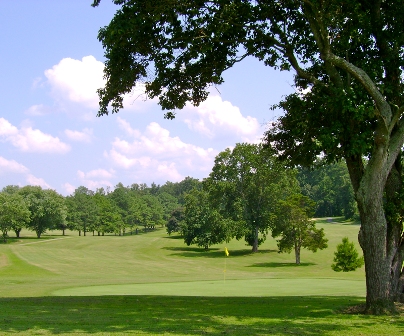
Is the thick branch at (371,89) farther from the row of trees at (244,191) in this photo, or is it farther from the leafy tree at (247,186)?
the leafy tree at (247,186)

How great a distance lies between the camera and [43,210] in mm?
92188

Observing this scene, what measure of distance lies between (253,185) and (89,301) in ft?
162

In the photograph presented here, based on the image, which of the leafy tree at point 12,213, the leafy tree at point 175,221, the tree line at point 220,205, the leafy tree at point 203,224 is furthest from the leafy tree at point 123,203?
the leafy tree at point 203,224

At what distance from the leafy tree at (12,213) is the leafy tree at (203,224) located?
31.0 meters

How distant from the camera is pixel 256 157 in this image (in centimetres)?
6359

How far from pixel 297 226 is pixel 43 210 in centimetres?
5753

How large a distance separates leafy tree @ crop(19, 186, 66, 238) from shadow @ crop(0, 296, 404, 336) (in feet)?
265

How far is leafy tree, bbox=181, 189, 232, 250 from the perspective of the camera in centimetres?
6316

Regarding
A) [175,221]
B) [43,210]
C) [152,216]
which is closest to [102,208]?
[152,216]

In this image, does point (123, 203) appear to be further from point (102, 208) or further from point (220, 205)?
point (220, 205)

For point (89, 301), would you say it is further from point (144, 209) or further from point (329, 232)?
point (144, 209)

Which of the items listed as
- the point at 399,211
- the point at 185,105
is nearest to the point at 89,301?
the point at 185,105

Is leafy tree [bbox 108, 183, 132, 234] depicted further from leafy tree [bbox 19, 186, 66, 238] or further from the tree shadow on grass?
the tree shadow on grass

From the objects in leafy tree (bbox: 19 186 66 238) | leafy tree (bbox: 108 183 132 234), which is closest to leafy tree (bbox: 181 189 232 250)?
leafy tree (bbox: 19 186 66 238)
